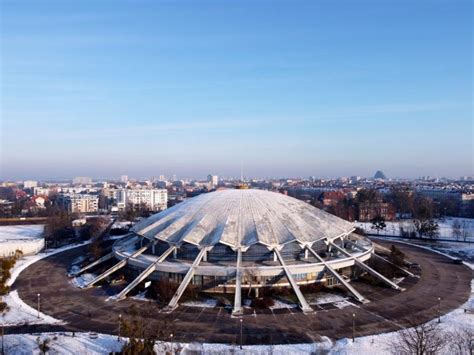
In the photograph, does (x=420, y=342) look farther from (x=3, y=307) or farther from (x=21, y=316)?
(x=3, y=307)

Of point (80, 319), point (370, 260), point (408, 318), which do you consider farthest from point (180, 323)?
point (370, 260)

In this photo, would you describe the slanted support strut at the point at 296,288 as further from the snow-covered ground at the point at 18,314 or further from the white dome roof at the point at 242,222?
the snow-covered ground at the point at 18,314

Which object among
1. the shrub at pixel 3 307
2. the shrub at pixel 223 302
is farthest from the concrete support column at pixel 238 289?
the shrub at pixel 3 307

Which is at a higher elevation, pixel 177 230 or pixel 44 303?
pixel 177 230

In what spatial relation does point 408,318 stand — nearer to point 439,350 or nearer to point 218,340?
point 439,350

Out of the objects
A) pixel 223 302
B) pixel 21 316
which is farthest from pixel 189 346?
pixel 21 316

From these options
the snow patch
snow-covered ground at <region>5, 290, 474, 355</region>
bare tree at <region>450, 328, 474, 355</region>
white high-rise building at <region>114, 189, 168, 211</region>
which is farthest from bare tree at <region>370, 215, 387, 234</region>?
white high-rise building at <region>114, 189, 168, 211</region>
